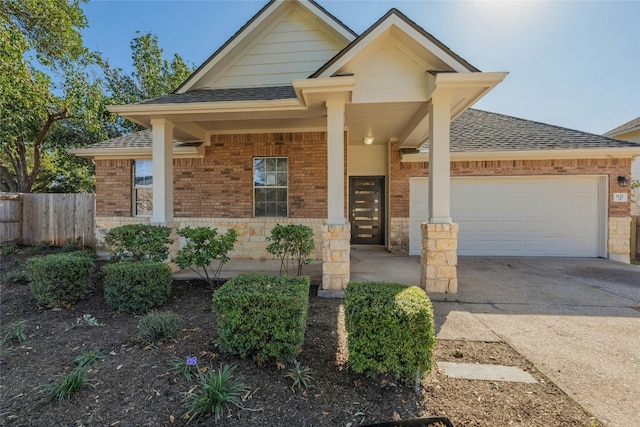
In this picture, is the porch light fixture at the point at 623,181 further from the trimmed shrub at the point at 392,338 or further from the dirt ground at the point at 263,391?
the trimmed shrub at the point at 392,338

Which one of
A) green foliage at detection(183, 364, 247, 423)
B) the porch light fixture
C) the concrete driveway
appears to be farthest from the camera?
the porch light fixture

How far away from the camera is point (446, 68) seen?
4.81m

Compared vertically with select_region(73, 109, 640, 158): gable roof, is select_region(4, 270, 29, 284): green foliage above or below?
below

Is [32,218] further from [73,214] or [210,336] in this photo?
[210,336]

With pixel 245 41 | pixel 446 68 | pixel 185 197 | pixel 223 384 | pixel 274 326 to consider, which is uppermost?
pixel 245 41

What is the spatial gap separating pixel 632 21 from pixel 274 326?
35.3ft

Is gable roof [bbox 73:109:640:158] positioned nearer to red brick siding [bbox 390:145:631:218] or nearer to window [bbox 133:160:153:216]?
red brick siding [bbox 390:145:631:218]

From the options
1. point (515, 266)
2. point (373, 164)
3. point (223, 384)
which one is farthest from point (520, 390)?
point (373, 164)

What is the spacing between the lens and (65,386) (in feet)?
7.34

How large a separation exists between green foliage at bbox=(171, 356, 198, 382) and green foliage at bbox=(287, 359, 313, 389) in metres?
0.85

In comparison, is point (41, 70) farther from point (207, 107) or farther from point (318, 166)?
point (318, 166)

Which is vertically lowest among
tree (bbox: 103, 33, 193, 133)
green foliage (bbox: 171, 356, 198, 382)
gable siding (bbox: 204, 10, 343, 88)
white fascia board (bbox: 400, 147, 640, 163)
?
A: green foliage (bbox: 171, 356, 198, 382)

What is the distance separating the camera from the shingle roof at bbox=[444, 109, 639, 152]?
780 centimetres

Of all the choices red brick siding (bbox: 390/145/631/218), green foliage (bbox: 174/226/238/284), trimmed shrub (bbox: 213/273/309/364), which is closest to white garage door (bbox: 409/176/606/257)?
red brick siding (bbox: 390/145/631/218)
